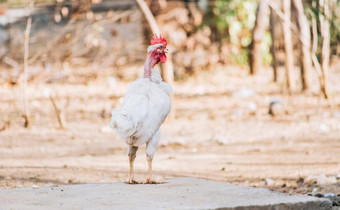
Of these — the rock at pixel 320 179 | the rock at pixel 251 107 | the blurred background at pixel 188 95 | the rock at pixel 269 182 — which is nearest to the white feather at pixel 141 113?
the blurred background at pixel 188 95

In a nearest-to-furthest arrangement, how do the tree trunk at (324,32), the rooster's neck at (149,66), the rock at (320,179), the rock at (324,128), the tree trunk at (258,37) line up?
Answer: 1. the rooster's neck at (149,66)
2. the rock at (320,179)
3. the rock at (324,128)
4. the tree trunk at (324,32)
5. the tree trunk at (258,37)

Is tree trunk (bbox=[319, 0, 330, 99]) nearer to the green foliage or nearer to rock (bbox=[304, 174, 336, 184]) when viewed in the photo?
rock (bbox=[304, 174, 336, 184])

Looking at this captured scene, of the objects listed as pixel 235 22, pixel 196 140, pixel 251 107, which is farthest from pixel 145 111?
pixel 235 22

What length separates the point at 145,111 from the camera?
184 inches

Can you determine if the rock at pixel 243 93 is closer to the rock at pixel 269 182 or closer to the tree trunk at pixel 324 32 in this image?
the tree trunk at pixel 324 32

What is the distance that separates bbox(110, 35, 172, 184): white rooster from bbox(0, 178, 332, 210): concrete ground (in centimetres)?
35

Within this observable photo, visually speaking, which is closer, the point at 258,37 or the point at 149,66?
the point at 149,66

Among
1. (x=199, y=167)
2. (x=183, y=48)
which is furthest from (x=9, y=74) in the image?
(x=199, y=167)

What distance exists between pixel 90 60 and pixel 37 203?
1192 cm

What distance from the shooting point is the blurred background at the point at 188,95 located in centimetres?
704

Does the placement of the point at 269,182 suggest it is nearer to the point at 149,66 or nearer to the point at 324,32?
the point at 149,66

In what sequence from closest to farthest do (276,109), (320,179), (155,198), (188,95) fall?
(155,198)
(320,179)
(276,109)
(188,95)

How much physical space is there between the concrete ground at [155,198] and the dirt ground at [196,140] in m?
1.50

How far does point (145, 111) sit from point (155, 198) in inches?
29.8
